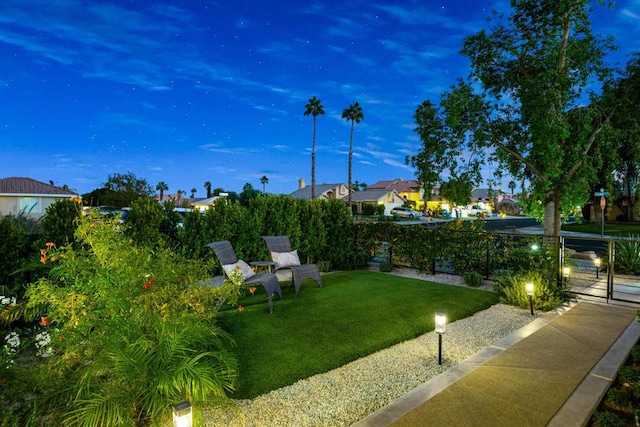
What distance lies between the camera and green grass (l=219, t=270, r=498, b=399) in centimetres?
380

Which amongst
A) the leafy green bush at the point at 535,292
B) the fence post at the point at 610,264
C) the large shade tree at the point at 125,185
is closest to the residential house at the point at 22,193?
the large shade tree at the point at 125,185

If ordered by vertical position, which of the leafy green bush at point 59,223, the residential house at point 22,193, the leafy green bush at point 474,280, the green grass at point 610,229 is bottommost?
the leafy green bush at point 474,280

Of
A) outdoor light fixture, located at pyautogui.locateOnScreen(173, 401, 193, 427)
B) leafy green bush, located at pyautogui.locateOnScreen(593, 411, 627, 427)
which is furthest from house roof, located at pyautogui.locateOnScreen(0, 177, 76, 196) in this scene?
leafy green bush, located at pyautogui.locateOnScreen(593, 411, 627, 427)

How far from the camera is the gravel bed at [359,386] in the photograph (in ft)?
9.37

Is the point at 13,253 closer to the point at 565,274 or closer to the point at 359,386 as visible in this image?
the point at 359,386

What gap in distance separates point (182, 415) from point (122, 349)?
88 centimetres

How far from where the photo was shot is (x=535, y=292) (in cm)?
595

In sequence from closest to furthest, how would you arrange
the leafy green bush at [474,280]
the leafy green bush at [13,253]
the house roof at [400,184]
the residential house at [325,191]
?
the leafy green bush at [13,253] → the leafy green bush at [474,280] → the residential house at [325,191] → the house roof at [400,184]

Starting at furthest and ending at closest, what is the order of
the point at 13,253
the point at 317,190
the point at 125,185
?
the point at 317,190
the point at 125,185
the point at 13,253

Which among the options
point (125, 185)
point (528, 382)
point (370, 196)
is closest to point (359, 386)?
point (528, 382)

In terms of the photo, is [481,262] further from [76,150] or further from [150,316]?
[76,150]

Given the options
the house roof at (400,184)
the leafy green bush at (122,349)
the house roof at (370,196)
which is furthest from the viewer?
the house roof at (400,184)

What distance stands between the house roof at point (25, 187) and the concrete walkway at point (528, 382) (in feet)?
92.4

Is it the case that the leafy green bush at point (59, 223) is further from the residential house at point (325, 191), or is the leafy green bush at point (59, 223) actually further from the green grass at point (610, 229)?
the residential house at point (325, 191)
